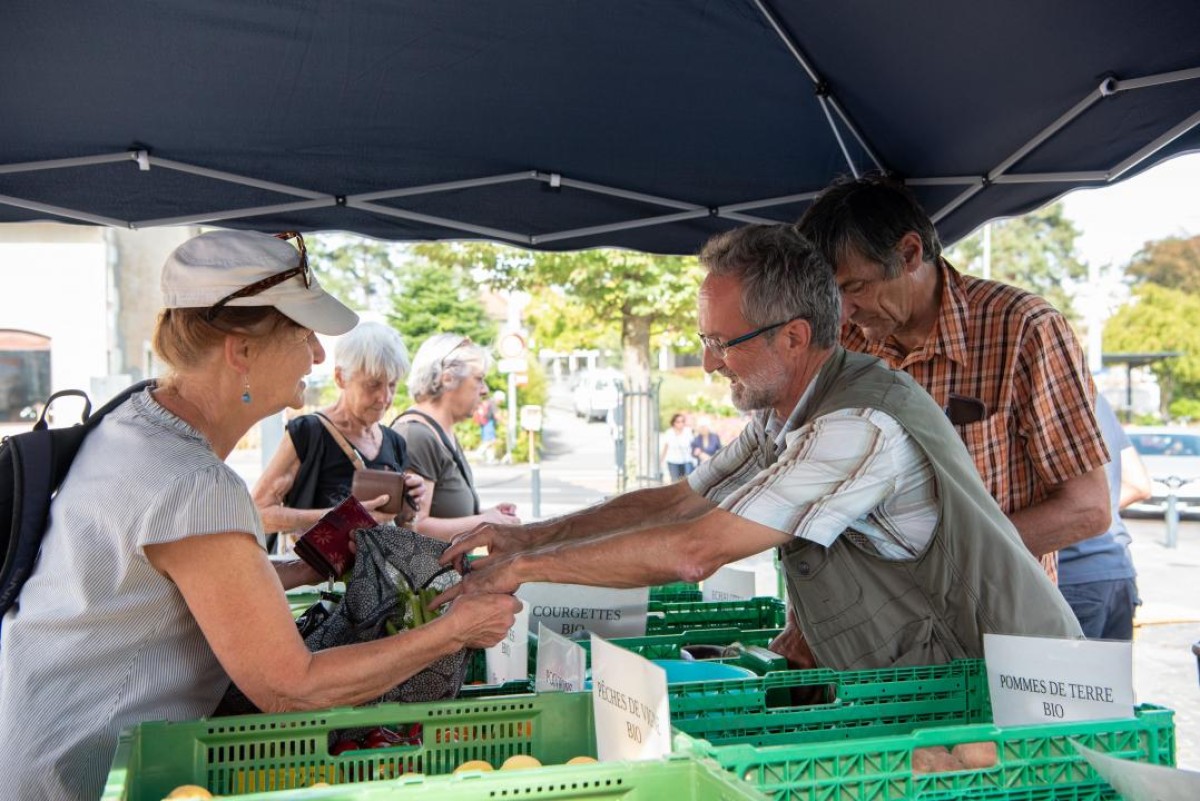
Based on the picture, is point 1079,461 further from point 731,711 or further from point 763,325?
point 731,711

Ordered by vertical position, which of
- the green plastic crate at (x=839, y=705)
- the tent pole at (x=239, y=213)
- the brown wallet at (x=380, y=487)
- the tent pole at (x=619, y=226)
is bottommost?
the green plastic crate at (x=839, y=705)

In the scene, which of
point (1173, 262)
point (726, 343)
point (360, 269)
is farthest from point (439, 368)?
point (360, 269)

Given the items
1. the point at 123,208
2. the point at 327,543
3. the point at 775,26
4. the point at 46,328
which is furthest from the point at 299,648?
the point at 46,328

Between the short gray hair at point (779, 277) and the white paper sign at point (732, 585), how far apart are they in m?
1.04

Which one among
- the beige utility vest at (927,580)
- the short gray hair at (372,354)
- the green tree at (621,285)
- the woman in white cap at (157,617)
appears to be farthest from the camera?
the green tree at (621,285)

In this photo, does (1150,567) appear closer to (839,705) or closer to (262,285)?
(839,705)

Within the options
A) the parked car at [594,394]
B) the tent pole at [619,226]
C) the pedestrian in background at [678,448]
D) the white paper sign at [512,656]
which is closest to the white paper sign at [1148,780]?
the white paper sign at [512,656]

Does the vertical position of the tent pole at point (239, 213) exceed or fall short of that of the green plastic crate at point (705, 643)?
it exceeds it

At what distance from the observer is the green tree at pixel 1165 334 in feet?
105

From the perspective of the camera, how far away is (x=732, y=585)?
3170mm

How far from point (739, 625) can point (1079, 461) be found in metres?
0.95

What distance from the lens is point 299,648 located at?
176 centimetres

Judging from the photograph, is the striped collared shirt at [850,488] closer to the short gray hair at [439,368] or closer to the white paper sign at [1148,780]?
the white paper sign at [1148,780]

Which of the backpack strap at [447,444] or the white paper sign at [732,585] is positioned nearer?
the white paper sign at [732,585]
